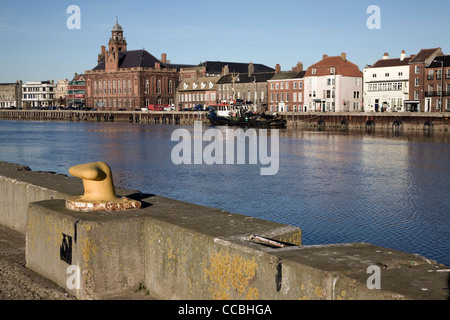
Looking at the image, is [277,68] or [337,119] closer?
[337,119]

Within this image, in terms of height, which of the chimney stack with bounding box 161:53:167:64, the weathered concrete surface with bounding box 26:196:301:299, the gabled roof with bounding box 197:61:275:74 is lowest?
the weathered concrete surface with bounding box 26:196:301:299

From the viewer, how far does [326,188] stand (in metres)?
24.8

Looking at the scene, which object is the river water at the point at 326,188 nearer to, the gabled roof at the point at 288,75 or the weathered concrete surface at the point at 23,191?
the weathered concrete surface at the point at 23,191

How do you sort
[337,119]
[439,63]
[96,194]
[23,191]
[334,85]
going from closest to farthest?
[96,194] → [23,191] → [439,63] → [337,119] → [334,85]

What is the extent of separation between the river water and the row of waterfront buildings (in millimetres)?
46816

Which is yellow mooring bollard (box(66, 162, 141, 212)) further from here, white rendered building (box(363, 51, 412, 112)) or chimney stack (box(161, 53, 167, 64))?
chimney stack (box(161, 53, 167, 64))

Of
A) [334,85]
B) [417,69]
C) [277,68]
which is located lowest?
[334,85]

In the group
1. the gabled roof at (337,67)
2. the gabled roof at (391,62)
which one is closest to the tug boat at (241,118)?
the gabled roof at (337,67)

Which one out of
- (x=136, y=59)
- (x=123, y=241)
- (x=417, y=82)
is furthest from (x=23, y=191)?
(x=136, y=59)

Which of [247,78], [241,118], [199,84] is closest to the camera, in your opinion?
[241,118]

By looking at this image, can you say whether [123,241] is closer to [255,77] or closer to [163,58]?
[255,77]

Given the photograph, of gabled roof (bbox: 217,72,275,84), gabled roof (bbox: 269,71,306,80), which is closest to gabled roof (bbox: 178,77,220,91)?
gabled roof (bbox: 217,72,275,84)

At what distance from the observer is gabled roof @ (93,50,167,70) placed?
14825 centimetres

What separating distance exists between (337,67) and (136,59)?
6882 cm
